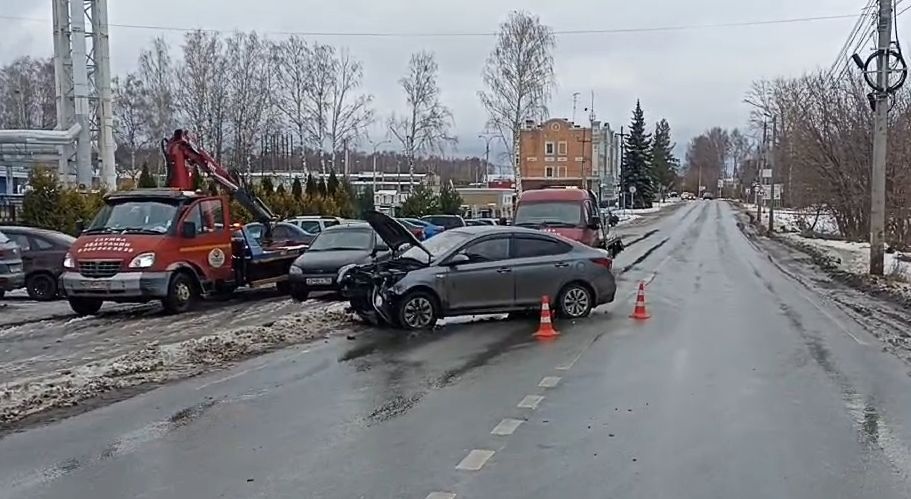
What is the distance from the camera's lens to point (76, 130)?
37656 mm

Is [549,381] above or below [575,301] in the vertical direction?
below

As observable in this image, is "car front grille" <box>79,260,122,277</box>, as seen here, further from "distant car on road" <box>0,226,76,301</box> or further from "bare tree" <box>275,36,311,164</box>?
"bare tree" <box>275,36,311,164</box>

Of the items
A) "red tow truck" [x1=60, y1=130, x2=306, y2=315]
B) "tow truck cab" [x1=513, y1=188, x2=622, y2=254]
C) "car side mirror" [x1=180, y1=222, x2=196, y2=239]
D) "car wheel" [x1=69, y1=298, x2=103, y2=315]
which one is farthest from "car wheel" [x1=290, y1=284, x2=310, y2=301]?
"tow truck cab" [x1=513, y1=188, x2=622, y2=254]

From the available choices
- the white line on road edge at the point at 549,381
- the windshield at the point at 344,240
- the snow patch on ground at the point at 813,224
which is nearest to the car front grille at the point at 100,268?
the windshield at the point at 344,240

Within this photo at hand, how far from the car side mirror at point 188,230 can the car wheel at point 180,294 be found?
681 millimetres

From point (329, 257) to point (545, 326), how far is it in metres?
6.43

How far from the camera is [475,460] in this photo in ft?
22.5

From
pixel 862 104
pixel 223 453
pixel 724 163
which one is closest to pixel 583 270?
pixel 223 453

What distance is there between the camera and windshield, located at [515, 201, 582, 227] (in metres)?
23.7

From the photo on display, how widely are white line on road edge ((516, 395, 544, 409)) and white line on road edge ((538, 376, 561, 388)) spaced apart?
580mm

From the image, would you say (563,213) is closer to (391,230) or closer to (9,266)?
(391,230)

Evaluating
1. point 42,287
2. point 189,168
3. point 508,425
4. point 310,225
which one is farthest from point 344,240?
point 310,225

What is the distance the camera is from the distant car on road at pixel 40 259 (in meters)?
19.2

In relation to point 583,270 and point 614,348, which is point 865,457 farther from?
point 583,270
